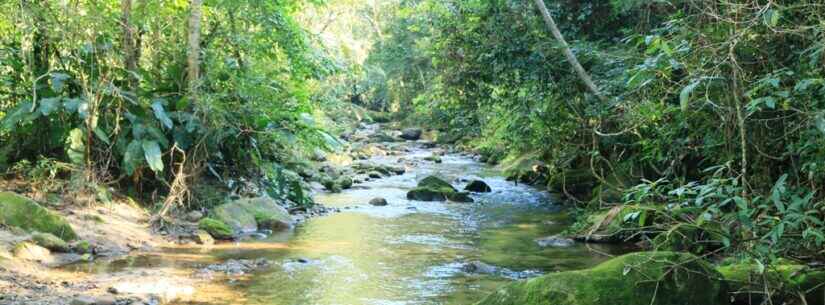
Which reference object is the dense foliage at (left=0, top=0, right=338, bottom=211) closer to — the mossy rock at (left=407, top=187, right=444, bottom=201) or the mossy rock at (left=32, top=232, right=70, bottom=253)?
the mossy rock at (left=32, top=232, right=70, bottom=253)

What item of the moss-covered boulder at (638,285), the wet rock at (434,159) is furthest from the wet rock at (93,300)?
the wet rock at (434,159)

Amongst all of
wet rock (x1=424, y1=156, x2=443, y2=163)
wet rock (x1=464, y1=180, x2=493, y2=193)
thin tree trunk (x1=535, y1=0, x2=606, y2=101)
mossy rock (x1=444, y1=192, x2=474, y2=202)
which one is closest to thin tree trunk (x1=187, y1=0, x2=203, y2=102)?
thin tree trunk (x1=535, y1=0, x2=606, y2=101)

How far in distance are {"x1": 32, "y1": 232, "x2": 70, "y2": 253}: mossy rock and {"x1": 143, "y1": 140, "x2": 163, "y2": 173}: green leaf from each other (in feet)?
5.41

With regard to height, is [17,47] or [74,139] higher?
[17,47]

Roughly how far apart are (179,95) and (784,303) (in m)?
7.92

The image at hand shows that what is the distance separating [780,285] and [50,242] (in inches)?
257

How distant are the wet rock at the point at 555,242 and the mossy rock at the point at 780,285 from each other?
14.5ft

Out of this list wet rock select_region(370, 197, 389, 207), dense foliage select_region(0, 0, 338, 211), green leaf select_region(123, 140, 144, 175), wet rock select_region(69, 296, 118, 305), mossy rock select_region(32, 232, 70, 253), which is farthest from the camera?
wet rock select_region(370, 197, 389, 207)

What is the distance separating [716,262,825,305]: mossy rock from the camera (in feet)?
15.9

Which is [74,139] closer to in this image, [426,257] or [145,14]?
[145,14]

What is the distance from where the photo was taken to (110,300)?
5.94 meters

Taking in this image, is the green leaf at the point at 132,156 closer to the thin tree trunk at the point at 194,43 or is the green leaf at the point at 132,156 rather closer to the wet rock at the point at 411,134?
the thin tree trunk at the point at 194,43

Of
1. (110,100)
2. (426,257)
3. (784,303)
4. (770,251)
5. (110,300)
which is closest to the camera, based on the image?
(770,251)

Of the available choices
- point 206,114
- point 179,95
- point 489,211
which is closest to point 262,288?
point 206,114
